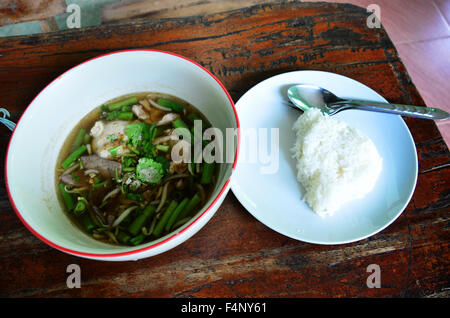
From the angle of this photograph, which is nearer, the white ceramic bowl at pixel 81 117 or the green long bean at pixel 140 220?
the white ceramic bowl at pixel 81 117

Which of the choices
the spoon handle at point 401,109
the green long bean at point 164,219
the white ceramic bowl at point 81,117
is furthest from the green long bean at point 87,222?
the spoon handle at point 401,109

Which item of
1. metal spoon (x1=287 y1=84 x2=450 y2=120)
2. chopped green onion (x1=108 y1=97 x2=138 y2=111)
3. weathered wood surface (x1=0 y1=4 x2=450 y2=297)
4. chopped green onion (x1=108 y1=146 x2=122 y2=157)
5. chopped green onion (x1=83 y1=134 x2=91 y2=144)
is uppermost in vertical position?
chopped green onion (x1=108 y1=97 x2=138 y2=111)

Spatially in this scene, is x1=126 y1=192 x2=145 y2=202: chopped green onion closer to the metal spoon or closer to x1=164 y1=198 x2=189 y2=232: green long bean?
x1=164 y1=198 x2=189 y2=232: green long bean

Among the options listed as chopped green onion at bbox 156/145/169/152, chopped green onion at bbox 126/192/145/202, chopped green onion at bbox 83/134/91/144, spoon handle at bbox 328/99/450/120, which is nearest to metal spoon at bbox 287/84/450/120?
spoon handle at bbox 328/99/450/120

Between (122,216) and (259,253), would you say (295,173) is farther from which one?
(122,216)

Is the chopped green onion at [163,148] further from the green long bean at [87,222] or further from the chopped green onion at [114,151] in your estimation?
the green long bean at [87,222]
